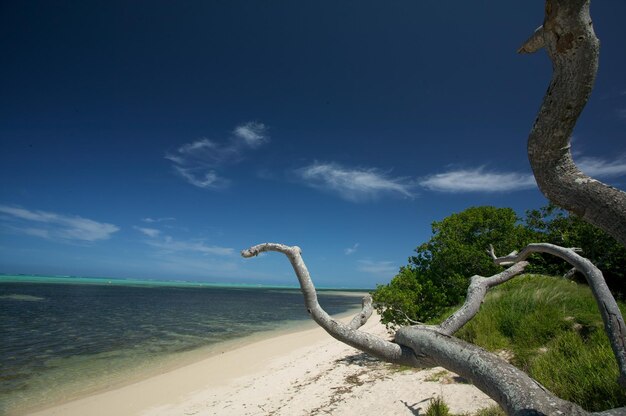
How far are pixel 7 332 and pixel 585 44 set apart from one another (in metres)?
31.7

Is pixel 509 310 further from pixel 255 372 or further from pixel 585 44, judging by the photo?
pixel 255 372

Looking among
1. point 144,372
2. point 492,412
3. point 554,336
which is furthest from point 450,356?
point 144,372

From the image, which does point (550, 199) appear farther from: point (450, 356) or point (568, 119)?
point (450, 356)

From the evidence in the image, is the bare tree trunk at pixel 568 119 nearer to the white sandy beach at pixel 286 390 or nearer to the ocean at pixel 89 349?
the white sandy beach at pixel 286 390

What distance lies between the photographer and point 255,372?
1387cm

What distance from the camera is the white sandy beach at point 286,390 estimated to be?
6934 millimetres

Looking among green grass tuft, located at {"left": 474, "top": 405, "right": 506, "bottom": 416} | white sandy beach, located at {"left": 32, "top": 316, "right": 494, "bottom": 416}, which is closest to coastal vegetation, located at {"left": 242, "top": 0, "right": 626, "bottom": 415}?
green grass tuft, located at {"left": 474, "top": 405, "right": 506, "bottom": 416}

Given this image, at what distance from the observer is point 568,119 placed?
1.64 meters

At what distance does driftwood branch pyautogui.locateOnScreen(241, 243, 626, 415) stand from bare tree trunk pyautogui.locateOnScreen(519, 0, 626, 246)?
3.52 feet

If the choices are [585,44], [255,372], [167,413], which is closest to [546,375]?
[585,44]

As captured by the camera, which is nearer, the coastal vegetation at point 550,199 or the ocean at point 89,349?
the coastal vegetation at point 550,199

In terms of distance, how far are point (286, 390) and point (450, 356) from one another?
9364mm

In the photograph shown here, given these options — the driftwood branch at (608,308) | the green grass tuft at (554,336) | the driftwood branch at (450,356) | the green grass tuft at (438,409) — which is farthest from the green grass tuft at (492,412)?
the driftwood branch at (450,356)

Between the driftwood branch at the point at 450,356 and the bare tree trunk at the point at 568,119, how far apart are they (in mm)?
1074
